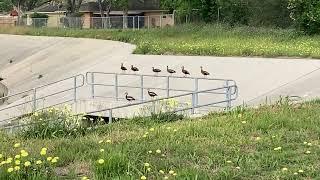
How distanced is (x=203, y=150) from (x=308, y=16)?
28.7m

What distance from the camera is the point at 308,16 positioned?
3466cm

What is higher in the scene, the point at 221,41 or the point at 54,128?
the point at 54,128

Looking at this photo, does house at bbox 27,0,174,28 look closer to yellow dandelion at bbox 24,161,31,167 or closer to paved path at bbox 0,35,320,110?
paved path at bbox 0,35,320,110

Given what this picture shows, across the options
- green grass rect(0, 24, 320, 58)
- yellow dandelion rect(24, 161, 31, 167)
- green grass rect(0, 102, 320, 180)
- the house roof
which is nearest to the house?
the house roof

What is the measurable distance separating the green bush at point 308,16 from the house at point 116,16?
68.2ft

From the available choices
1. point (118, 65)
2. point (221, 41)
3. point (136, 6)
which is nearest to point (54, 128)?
point (118, 65)

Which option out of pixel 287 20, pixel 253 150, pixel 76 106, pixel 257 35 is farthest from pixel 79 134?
pixel 287 20

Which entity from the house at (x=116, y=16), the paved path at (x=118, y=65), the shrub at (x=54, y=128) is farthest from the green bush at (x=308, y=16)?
the shrub at (x=54, y=128)

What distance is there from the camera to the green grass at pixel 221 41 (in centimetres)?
2788

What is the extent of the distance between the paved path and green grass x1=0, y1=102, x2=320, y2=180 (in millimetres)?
8127

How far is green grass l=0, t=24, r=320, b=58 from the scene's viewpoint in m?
27.9

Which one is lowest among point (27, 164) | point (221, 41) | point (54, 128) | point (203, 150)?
point (221, 41)

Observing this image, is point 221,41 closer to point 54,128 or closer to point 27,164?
point 54,128

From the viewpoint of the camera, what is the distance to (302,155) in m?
7.38
